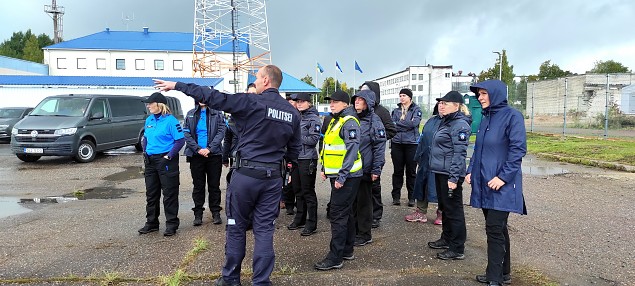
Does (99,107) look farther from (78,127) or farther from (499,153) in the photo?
(499,153)

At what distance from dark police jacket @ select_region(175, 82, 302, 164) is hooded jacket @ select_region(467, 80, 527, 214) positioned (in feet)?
5.72

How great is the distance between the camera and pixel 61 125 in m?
11.2

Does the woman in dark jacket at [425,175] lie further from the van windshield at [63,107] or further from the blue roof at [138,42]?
the blue roof at [138,42]

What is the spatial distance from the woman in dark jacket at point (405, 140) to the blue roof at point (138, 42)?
49584 mm

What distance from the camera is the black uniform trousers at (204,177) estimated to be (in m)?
5.70

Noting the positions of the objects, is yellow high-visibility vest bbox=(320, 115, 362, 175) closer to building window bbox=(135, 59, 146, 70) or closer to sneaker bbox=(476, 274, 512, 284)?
sneaker bbox=(476, 274, 512, 284)

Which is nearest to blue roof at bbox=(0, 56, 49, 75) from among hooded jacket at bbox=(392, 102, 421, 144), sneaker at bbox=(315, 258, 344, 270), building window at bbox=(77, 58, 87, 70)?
building window at bbox=(77, 58, 87, 70)

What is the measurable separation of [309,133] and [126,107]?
971 centimetres

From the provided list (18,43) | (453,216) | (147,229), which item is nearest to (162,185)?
(147,229)

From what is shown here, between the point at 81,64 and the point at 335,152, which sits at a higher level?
the point at 81,64

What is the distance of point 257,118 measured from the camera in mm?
3432

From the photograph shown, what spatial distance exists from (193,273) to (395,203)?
153 inches

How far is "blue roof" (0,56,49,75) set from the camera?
131 ft

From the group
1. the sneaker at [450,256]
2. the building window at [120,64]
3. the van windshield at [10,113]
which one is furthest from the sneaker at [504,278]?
the building window at [120,64]
